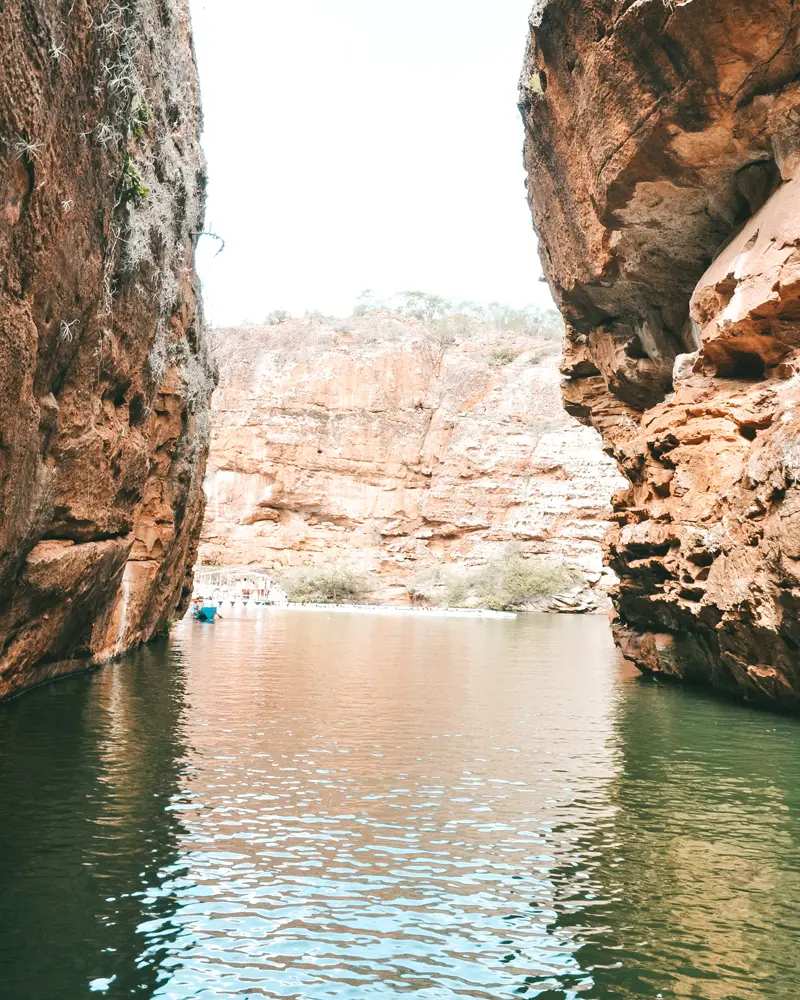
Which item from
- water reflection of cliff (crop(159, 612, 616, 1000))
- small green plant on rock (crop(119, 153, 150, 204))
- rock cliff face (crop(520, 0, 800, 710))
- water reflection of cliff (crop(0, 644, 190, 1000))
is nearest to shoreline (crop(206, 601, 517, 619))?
rock cliff face (crop(520, 0, 800, 710))

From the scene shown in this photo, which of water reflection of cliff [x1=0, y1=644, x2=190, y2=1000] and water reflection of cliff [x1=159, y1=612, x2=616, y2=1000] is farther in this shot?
water reflection of cliff [x1=159, y1=612, x2=616, y2=1000]

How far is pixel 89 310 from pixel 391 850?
7578mm

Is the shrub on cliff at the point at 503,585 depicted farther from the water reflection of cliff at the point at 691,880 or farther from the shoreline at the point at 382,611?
the water reflection of cliff at the point at 691,880

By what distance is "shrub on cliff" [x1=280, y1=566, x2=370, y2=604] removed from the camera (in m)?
58.9

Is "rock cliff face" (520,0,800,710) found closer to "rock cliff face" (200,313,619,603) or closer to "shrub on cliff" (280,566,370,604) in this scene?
"shrub on cliff" (280,566,370,604)

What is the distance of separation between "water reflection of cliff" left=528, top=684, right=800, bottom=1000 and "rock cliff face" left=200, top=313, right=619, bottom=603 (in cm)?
5212

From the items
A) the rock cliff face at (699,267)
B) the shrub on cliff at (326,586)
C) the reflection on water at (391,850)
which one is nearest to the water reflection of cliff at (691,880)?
the reflection on water at (391,850)

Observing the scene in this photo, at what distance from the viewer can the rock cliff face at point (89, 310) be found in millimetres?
7188

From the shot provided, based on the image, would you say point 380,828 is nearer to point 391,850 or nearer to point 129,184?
point 391,850

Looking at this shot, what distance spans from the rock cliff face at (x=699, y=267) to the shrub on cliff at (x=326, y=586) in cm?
4067

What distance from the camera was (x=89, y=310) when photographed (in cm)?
1058

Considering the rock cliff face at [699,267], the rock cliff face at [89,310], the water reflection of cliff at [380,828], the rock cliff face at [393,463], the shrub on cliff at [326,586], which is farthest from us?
the rock cliff face at [393,463]

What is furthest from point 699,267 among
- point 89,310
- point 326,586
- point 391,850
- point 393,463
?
point 393,463

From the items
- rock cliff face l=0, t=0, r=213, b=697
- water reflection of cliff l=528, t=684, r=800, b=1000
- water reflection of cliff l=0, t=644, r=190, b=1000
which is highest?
rock cliff face l=0, t=0, r=213, b=697
